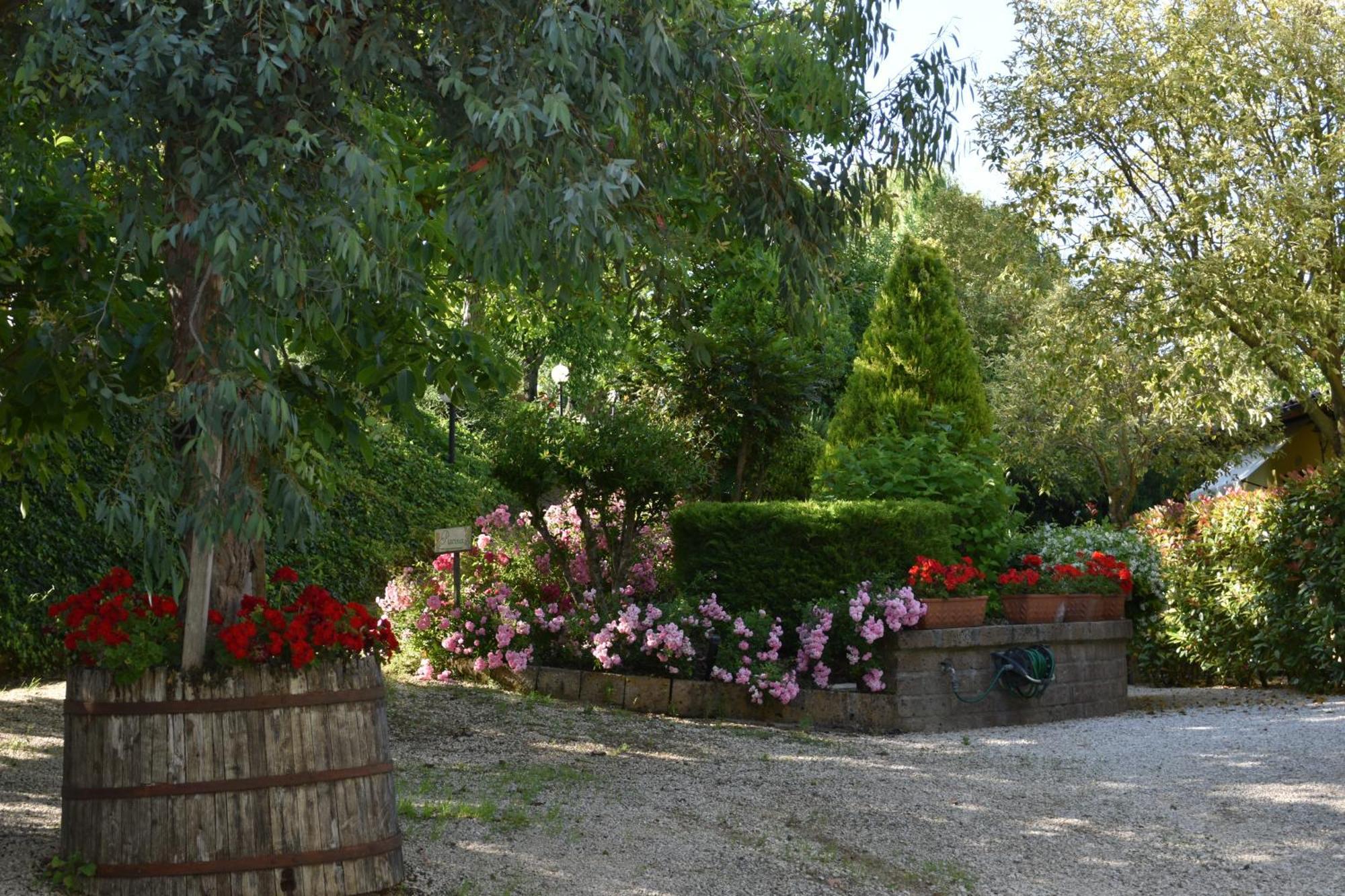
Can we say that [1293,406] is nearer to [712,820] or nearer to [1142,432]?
[1142,432]

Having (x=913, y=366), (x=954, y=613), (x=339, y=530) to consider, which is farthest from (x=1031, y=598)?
(x=339, y=530)

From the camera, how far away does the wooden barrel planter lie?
171 inches

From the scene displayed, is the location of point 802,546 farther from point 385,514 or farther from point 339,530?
point 385,514

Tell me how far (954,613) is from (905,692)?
701mm

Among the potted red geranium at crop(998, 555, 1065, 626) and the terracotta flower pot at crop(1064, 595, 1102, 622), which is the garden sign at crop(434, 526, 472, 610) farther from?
the terracotta flower pot at crop(1064, 595, 1102, 622)

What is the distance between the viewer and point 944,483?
418 inches

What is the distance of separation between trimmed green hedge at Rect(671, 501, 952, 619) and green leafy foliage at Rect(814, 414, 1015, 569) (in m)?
0.60

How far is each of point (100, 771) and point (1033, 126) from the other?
13.2 m

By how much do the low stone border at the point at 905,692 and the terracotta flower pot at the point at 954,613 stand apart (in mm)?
96

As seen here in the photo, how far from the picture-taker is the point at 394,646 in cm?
509

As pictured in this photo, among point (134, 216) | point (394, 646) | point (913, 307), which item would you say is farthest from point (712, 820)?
point (913, 307)

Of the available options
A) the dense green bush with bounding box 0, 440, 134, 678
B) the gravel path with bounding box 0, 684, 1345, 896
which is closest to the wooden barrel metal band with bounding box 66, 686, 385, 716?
the gravel path with bounding box 0, 684, 1345, 896

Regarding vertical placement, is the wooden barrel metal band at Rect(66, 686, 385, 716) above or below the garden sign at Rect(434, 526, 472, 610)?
below

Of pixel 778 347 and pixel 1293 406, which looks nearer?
pixel 778 347
